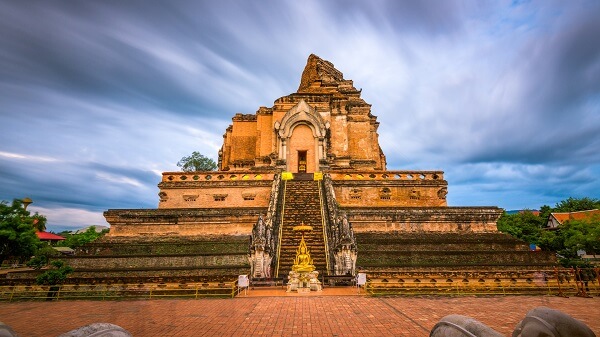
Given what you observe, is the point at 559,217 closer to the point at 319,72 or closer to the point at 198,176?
the point at 319,72

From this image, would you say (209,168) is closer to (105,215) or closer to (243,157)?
(243,157)

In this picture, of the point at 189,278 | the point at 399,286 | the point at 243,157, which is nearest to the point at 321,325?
the point at 399,286

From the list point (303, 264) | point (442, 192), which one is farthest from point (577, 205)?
point (303, 264)

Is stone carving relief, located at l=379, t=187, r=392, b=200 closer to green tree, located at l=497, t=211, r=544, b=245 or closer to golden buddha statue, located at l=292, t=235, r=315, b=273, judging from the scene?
golden buddha statue, located at l=292, t=235, r=315, b=273

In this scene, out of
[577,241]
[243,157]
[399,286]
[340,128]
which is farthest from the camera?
[243,157]

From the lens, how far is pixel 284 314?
28.9ft

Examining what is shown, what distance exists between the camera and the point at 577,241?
25.4m

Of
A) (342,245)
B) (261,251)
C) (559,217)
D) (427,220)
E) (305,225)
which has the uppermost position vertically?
(559,217)

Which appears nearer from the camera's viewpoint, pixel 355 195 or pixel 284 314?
pixel 284 314

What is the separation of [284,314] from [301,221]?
30.5ft

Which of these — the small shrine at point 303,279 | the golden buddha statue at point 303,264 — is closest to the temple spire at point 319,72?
the golden buddha statue at point 303,264

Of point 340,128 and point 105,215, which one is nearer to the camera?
point 105,215

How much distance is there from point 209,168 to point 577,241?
46.3 m

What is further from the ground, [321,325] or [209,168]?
[209,168]
